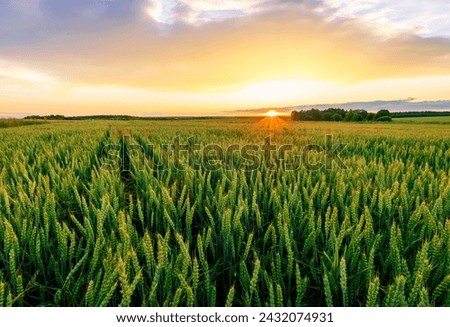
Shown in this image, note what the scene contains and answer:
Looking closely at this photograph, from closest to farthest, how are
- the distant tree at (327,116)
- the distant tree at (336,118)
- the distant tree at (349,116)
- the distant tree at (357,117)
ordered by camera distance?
the distant tree at (357,117) < the distant tree at (349,116) < the distant tree at (336,118) < the distant tree at (327,116)

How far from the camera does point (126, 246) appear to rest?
41.0 inches

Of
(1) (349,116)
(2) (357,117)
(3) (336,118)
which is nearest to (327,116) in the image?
(3) (336,118)

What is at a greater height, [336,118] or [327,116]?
[327,116]

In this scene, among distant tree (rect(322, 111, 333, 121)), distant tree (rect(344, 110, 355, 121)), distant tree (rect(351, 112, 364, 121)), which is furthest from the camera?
distant tree (rect(322, 111, 333, 121))

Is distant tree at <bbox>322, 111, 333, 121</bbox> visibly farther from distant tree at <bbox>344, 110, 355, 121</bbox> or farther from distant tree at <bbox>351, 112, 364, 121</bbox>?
distant tree at <bbox>351, 112, 364, 121</bbox>

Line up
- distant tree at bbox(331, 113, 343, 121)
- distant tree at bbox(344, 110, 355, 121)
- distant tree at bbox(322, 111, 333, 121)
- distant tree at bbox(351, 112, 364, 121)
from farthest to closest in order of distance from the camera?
distant tree at bbox(322, 111, 333, 121)
distant tree at bbox(331, 113, 343, 121)
distant tree at bbox(344, 110, 355, 121)
distant tree at bbox(351, 112, 364, 121)

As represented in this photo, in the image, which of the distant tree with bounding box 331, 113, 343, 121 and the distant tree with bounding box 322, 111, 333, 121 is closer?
the distant tree with bounding box 331, 113, 343, 121

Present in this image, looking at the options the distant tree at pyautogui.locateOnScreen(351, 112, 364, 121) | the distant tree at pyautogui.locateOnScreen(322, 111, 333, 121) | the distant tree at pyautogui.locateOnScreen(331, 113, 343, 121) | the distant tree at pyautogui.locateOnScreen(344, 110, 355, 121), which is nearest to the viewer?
the distant tree at pyautogui.locateOnScreen(351, 112, 364, 121)

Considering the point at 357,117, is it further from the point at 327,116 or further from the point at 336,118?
the point at 327,116

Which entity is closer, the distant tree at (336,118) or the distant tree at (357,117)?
the distant tree at (357,117)

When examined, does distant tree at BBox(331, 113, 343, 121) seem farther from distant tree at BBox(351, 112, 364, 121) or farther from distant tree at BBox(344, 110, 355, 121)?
distant tree at BBox(351, 112, 364, 121)

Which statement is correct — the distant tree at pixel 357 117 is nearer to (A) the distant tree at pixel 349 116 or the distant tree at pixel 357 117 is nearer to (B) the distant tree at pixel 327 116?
(A) the distant tree at pixel 349 116
